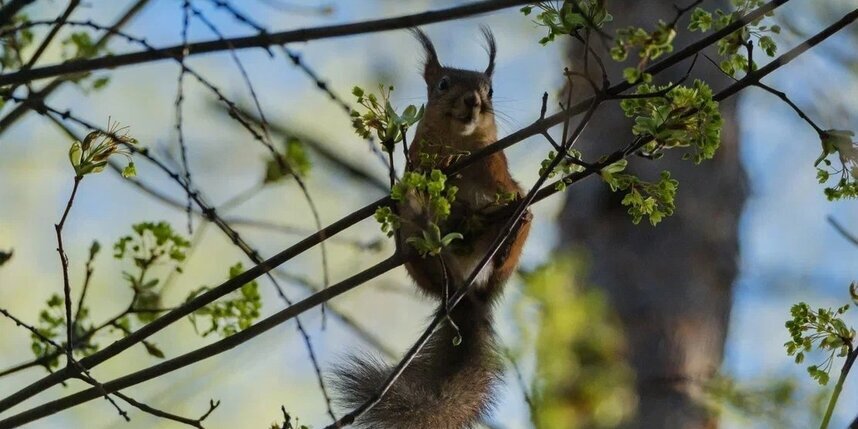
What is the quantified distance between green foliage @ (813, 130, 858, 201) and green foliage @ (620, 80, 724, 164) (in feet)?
0.47

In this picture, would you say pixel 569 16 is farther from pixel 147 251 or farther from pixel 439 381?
pixel 439 381

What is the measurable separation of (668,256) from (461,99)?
3.38 feet

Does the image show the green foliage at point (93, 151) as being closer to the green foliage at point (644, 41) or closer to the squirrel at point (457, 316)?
the green foliage at point (644, 41)

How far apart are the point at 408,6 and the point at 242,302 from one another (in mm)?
2724

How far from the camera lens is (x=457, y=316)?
2469mm

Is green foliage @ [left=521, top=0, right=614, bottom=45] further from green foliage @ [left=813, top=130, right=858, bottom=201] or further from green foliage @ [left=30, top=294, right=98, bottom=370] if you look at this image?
green foliage @ [left=30, top=294, right=98, bottom=370]

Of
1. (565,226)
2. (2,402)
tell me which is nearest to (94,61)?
(2,402)

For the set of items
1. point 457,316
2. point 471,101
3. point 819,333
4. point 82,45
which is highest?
point 471,101

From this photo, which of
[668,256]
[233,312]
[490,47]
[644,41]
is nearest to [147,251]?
[233,312]

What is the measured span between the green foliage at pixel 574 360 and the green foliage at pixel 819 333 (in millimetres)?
712

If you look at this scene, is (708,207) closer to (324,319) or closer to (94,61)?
(324,319)

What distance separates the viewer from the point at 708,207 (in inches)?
125

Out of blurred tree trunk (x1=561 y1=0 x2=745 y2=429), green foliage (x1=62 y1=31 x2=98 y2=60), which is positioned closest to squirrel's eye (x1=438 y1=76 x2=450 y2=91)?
blurred tree trunk (x1=561 y1=0 x2=745 y2=429)

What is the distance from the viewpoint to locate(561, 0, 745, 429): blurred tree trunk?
298cm
